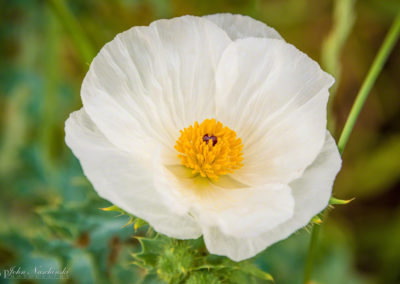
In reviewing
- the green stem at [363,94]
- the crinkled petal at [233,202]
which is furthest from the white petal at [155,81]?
the green stem at [363,94]

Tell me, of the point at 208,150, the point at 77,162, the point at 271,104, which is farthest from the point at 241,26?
the point at 77,162

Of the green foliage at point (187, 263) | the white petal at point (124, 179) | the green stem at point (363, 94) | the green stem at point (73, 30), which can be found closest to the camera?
the white petal at point (124, 179)

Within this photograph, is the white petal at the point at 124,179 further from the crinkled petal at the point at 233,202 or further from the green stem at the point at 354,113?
the green stem at the point at 354,113

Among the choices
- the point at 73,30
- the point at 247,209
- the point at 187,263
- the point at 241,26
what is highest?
the point at 241,26

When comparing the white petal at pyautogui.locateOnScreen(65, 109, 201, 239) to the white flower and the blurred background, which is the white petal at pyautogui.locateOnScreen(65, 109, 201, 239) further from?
the blurred background

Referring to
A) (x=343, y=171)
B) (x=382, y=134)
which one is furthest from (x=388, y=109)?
(x=343, y=171)

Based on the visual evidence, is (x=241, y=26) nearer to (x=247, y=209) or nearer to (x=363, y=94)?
(x=363, y=94)
